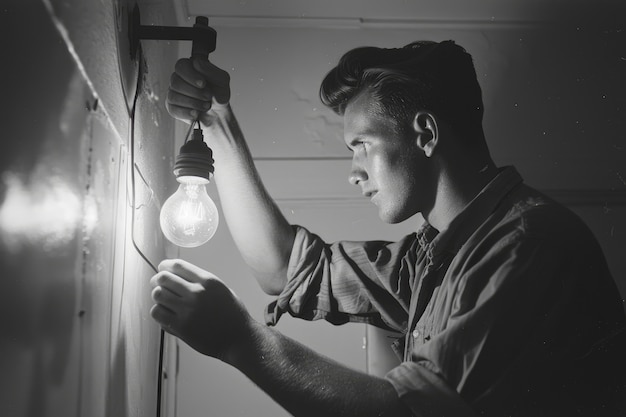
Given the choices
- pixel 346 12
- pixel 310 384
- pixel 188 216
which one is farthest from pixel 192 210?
pixel 346 12

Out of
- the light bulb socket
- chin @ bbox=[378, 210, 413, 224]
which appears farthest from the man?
the light bulb socket

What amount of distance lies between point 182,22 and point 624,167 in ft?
2.44

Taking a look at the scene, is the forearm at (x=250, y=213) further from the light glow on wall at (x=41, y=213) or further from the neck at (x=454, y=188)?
the light glow on wall at (x=41, y=213)

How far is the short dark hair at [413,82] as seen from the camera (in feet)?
2.75

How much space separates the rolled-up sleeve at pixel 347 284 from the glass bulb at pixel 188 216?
19 cm

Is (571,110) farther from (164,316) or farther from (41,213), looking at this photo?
(41,213)

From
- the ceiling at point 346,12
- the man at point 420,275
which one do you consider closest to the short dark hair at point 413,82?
the man at point 420,275

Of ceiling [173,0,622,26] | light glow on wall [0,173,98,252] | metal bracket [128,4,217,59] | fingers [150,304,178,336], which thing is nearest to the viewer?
light glow on wall [0,173,98,252]

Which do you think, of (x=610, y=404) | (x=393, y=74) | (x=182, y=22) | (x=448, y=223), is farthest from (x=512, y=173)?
(x=182, y=22)

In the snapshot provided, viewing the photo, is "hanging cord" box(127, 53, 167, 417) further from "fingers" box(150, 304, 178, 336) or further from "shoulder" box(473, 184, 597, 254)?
"shoulder" box(473, 184, 597, 254)

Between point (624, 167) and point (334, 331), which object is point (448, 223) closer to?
point (334, 331)

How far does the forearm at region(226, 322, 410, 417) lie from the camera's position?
64 cm

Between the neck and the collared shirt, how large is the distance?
0.02 meters

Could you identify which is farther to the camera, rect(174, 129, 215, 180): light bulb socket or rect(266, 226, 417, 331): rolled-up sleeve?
rect(266, 226, 417, 331): rolled-up sleeve
